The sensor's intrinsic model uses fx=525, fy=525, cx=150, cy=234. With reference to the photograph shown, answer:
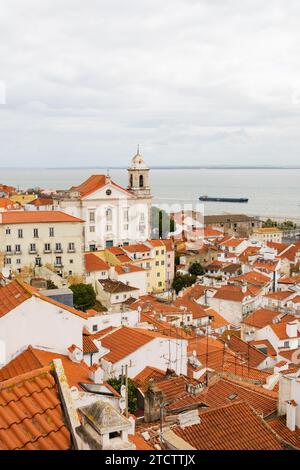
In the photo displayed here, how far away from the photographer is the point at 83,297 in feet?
62.4

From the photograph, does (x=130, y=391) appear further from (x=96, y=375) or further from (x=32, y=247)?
(x=32, y=247)

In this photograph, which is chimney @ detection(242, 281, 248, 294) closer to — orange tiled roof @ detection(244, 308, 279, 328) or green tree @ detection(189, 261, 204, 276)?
orange tiled roof @ detection(244, 308, 279, 328)

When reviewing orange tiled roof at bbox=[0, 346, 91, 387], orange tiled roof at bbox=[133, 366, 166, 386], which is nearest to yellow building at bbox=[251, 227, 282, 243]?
orange tiled roof at bbox=[133, 366, 166, 386]

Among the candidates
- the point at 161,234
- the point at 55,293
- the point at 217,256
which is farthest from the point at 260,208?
the point at 55,293

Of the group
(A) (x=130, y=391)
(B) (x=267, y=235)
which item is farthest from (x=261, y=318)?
(B) (x=267, y=235)

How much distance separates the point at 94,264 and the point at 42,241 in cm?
299

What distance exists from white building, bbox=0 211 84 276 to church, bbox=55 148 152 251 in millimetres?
7083

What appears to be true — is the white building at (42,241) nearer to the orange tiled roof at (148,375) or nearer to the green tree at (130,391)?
the orange tiled roof at (148,375)

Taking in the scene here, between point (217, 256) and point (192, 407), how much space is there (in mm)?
26684

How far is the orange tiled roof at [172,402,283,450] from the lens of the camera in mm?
5004

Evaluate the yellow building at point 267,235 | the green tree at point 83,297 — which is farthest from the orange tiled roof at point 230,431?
the yellow building at point 267,235

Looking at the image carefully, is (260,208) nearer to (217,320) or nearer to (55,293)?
(217,320)

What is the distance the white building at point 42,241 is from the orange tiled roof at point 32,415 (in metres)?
19.2

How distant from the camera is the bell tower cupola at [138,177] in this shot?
107 feet
